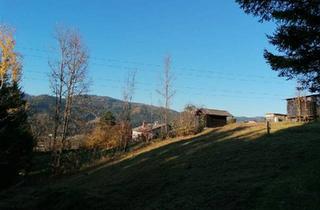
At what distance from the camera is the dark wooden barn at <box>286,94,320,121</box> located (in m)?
42.4

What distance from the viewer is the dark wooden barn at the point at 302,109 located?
139 feet

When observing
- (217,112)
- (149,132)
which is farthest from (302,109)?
(149,132)

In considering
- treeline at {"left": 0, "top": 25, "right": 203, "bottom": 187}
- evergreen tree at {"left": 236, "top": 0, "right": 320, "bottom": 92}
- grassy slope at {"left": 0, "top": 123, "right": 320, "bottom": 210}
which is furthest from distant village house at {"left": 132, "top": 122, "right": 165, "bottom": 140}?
evergreen tree at {"left": 236, "top": 0, "right": 320, "bottom": 92}

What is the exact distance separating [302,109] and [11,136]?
3183 cm

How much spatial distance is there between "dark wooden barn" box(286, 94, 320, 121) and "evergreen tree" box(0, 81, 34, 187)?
26.8 meters

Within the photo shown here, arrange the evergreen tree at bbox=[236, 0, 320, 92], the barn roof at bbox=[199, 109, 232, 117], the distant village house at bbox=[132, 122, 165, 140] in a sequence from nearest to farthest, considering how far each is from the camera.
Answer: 1. the evergreen tree at bbox=[236, 0, 320, 92]
2. the distant village house at bbox=[132, 122, 165, 140]
3. the barn roof at bbox=[199, 109, 232, 117]

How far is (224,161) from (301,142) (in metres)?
4.73

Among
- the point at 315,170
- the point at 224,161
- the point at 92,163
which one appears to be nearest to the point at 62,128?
the point at 92,163

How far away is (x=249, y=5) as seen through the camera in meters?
13.1

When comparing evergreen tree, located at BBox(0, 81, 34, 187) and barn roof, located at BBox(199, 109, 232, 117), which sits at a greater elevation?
barn roof, located at BBox(199, 109, 232, 117)

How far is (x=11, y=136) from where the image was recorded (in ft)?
85.1

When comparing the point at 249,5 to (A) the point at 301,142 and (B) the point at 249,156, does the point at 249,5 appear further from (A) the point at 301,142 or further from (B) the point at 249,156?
(A) the point at 301,142

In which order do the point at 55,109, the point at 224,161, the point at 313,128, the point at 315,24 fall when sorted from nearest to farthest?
1. the point at 315,24
2. the point at 224,161
3. the point at 313,128
4. the point at 55,109

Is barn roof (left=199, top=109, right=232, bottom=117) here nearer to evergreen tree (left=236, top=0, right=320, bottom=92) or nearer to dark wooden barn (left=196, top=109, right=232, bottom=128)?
dark wooden barn (left=196, top=109, right=232, bottom=128)
